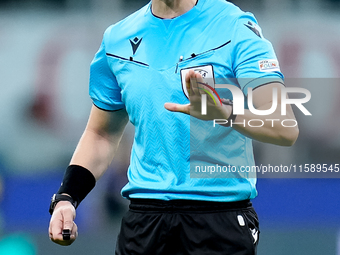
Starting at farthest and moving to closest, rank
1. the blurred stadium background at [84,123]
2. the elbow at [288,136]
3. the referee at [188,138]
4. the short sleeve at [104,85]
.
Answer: the blurred stadium background at [84,123]
the short sleeve at [104,85]
the referee at [188,138]
the elbow at [288,136]

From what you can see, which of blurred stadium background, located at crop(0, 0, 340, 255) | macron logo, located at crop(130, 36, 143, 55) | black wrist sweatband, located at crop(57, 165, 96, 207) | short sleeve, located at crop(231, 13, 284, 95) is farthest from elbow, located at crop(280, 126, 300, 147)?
blurred stadium background, located at crop(0, 0, 340, 255)

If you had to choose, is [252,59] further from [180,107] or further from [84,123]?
[84,123]

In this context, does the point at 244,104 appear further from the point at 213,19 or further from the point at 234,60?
the point at 213,19

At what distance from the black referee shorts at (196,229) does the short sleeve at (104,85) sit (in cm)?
45

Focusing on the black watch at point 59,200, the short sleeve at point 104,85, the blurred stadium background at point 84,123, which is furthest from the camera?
the blurred stadium background at point 84,123

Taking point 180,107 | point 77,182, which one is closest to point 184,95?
point 180,107

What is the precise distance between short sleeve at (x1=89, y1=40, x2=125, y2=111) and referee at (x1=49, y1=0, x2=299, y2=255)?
0.15m

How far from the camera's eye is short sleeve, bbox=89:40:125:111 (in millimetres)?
1736

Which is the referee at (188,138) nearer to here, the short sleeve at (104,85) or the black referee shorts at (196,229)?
the black referee shorts at (196,229)

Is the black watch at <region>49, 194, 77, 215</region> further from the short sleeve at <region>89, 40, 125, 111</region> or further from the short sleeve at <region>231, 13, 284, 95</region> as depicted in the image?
the short sleeve at <region>231, 13, 284, 95</region>

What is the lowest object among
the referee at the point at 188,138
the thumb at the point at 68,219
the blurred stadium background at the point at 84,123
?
the blurred stadium background at the point at 84,123

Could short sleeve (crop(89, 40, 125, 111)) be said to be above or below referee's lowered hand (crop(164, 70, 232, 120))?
below

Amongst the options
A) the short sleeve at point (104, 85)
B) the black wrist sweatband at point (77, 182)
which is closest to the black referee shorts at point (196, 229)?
the black wrist sweatband at point (77, 182)

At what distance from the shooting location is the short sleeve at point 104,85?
174cm
